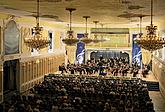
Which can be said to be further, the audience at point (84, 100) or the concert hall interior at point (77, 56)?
the audience at point (84, 100)

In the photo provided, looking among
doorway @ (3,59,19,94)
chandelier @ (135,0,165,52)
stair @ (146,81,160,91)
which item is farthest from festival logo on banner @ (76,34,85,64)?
chandelier @ (135,0,165,52)

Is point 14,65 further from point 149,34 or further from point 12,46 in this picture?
A: point 149,34

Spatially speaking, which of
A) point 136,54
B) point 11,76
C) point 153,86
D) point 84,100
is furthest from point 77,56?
point 84,100

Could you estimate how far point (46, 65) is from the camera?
30719 mm

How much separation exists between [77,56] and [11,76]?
19.2m

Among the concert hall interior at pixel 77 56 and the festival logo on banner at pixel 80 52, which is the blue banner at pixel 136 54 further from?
the festival logo on banner at pixel 80 52

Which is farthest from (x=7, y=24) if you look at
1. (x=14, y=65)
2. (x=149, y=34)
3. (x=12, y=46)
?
(x=149, y=34)

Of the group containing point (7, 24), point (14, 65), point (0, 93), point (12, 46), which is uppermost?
point (7, 24)

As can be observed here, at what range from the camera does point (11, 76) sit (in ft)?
75.3

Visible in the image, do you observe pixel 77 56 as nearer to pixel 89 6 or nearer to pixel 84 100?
pixel 84 100

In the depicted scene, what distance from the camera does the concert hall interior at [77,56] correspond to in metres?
13.4

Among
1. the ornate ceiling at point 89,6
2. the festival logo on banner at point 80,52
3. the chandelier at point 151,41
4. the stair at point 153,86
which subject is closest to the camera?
the chandelier at point 151,41

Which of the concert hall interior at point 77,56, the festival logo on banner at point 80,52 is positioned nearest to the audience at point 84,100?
the concert hall interior at point 77,56

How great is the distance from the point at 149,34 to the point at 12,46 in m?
13.1
